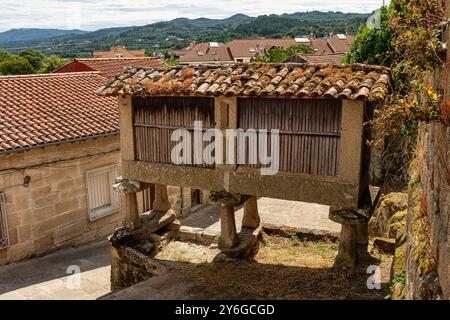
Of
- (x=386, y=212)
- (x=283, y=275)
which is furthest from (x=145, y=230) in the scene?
(x=386, y=212)

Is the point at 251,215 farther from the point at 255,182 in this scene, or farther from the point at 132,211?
the point at 132,211

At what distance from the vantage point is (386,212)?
10.5 m

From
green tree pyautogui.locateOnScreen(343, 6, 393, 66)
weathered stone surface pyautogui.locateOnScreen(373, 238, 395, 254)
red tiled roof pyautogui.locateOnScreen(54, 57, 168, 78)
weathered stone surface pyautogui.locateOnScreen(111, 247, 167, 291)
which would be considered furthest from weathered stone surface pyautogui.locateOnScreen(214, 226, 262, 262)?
red tiled roof pyautogui.locateOnScreen(54, 57, 168, 78)

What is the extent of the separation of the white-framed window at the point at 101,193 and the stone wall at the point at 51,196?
169 mm

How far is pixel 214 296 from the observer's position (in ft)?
24.9

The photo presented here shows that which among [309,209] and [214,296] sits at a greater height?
[214,296]

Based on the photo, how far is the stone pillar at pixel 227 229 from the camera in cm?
876

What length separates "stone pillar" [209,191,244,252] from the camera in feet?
27.4

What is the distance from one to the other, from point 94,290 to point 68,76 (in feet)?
28.0

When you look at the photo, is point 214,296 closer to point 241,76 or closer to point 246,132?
point 246,132

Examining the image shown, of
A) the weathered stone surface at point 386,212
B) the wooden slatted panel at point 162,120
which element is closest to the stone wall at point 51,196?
the wooden slatted panel at point 162,120

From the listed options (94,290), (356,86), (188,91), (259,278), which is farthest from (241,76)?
(94,290)

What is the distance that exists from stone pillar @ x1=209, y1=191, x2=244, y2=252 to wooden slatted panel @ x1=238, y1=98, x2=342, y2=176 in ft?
3.11

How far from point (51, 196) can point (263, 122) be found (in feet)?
23.4
